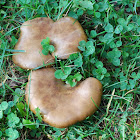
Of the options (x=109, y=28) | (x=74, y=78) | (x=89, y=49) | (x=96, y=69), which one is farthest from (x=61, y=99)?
(x=109, y=28)

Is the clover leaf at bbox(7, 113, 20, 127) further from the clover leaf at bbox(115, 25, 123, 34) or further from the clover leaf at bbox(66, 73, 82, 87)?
the clover leaf at bbox(115, 25, 123, 34)

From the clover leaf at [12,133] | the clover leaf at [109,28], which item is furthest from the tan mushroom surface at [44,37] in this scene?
the clover leaf at [12,133]

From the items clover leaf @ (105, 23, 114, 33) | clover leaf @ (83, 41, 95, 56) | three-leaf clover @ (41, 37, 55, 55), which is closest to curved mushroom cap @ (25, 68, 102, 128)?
three-leaf clover @ (41, 37, 55, 55)

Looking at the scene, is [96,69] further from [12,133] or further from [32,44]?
[12,133]

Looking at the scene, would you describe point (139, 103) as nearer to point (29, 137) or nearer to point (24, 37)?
point (29, 137)

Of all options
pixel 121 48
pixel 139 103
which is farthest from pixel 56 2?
pixel 139 103

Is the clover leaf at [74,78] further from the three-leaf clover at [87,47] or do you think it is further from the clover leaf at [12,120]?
the clover leaf at [12,120]
